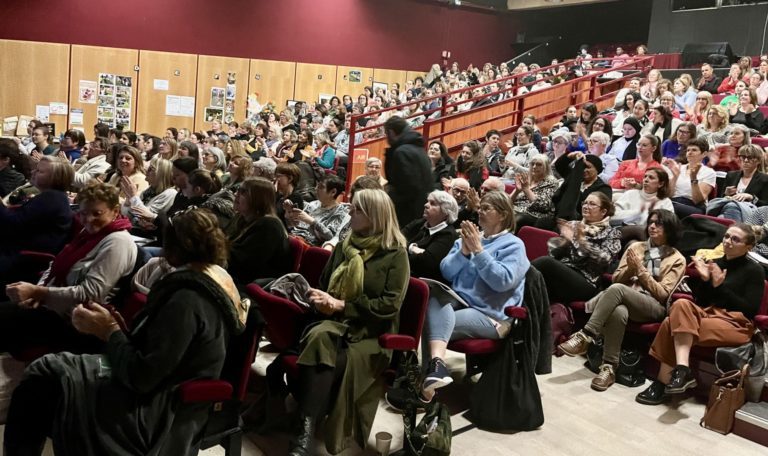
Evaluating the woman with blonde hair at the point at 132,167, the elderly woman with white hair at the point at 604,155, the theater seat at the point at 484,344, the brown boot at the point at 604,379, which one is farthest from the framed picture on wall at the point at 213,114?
the theater seat at the point at 484,344

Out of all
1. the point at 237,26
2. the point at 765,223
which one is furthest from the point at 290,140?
the point at 765,223

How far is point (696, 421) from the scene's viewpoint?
11.7 feet

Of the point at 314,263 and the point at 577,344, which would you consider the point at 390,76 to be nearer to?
the point at 577,344

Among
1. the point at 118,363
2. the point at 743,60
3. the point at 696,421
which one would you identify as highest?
the point at 743,60

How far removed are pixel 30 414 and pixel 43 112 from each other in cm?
1073

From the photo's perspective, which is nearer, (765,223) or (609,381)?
(609,381)

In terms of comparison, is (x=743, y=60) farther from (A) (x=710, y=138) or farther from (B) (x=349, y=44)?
(B) (x=349, y=44)

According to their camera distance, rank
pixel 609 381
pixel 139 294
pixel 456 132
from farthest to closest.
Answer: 1. pixel 456 132
2. pixel 609 381
3. pixel 139 294

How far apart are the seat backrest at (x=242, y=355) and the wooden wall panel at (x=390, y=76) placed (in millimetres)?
13482

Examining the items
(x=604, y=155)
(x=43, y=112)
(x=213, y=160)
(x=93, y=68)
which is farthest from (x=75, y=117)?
(x=604, y=155)

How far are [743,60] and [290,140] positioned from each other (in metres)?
6.33

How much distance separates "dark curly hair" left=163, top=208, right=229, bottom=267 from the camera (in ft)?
7.61

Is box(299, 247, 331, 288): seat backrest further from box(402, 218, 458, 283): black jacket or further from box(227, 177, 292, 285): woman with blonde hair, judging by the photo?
box(402, 218, 458, 283): black jacket

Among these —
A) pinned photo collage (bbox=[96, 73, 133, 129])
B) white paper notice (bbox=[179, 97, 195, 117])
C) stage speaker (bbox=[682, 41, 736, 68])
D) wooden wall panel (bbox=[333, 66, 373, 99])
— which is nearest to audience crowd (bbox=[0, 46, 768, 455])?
stage speaker (bbox=[682, 41, 736, 68])
